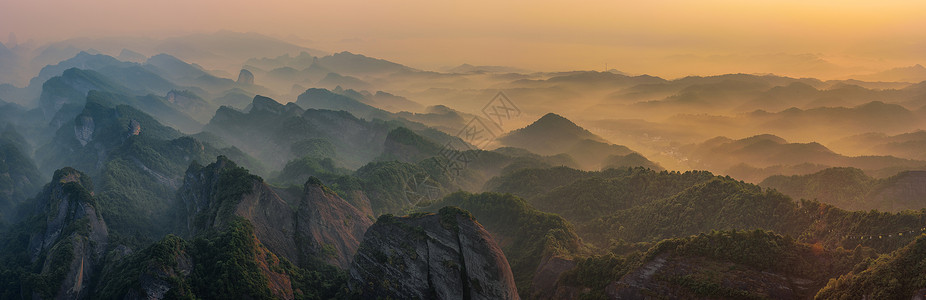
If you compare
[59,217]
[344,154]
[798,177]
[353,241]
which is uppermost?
[798,177]

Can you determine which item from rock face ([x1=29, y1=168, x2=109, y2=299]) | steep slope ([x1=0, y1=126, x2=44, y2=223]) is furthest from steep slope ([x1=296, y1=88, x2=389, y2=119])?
rock face ([x1=29, y1=168, x2=109, y2=299])

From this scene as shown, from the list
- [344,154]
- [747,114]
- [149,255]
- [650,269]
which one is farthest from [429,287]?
[747,114]

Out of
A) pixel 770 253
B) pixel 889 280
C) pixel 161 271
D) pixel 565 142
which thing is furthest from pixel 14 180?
pixel 889 280

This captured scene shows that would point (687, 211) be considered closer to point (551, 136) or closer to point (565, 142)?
point (565, 142)

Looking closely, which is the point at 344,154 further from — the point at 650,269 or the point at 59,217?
the point at 650,269

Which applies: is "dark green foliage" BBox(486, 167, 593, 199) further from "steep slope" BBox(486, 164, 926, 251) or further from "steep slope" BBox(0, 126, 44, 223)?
"steep slope" BBox(0, 126, 44, 223)

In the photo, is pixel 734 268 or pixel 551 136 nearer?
pixel 734 268

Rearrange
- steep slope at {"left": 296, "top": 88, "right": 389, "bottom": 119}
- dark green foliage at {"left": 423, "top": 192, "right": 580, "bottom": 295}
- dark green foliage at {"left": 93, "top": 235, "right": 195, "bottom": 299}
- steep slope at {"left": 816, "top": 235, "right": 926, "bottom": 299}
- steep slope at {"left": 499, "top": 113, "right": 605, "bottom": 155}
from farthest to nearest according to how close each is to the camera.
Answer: steep slope at {"left": 296, "top": 88, "right": 389, "bottom": 119} → steep slope at {"left": 499, "top": 113, "right": 605, "bottom": 155} → dark green foliage at {"left": 423, "top": 192, "right": 580, "bottom": 295} → dark green foliage at {"left": 93, "top": 235, "right": 195, "bottom": 299} → steep slope at {"left": 816, "top": 235, "right": 926, "bottom": 299}
